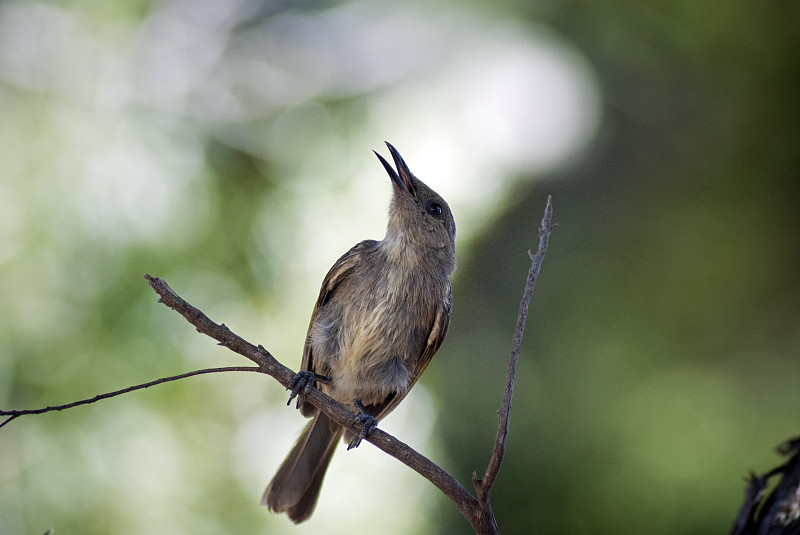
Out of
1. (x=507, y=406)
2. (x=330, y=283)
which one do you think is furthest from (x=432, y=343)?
(x=507, y=406)

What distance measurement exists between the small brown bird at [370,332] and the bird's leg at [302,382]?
0.02 meters

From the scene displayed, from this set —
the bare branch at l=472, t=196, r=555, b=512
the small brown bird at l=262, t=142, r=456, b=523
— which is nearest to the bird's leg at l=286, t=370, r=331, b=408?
the small brown bird at l=262, t=142, r=456, b=523

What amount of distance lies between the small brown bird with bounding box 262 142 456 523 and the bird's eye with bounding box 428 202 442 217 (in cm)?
11

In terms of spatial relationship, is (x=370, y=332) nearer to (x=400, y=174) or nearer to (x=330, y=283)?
(x=330, y=283)

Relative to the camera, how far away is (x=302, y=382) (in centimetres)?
292

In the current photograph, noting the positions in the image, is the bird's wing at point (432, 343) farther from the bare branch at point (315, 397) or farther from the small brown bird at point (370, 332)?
the bare branch at point (315, 397)

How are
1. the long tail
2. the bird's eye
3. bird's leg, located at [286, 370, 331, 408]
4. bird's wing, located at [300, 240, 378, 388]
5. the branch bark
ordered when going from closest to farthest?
the branch bark, bird's leg, located at [286, 370, 331, 408], the long tail, bird's wing, located at [300, 240, 378, 388], the bird's eye

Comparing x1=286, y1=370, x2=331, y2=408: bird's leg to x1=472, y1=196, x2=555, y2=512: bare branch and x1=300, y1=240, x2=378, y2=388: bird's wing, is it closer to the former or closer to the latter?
x1=300, y1=240, x2=378, y2=388: bird's wing

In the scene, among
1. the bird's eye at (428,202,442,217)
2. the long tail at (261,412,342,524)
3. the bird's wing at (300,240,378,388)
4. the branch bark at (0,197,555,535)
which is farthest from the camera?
the bird's eye at (428,202,442,217)

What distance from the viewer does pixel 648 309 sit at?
412cm

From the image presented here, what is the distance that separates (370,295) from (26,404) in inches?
63.9

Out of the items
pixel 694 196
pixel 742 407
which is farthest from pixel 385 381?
pixel 694 196

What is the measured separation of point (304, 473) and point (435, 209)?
1.52 meters

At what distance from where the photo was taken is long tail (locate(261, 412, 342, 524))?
362 cm
